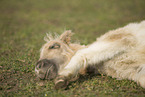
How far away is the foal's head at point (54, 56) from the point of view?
3565 mm

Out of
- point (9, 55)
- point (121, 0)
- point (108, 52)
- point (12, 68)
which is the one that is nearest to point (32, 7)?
point (121, 0)

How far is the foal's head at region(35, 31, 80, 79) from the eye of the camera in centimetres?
357

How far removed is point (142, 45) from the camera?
3.81 m

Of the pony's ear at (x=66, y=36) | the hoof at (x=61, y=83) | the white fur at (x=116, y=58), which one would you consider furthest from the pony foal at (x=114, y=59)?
the pony's ear at (x=66, y=36)

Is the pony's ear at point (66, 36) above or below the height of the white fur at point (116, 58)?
above

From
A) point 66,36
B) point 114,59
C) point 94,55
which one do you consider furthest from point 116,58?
point 66,36

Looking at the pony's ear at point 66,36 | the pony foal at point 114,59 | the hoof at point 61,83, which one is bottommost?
the hoof at point 61,83

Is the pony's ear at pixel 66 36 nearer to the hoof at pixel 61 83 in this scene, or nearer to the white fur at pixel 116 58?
the white fur at pixel 116 58

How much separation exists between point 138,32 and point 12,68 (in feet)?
12.2

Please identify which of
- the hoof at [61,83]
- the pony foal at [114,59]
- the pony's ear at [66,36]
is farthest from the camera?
the pony's ear at [66,36]

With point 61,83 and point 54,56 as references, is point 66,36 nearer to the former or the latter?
point 54,56

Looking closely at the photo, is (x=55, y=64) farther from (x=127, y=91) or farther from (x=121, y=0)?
(x=121, y=0)

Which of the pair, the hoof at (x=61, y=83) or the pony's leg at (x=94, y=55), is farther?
the pony's leg at (x=94, y=55)

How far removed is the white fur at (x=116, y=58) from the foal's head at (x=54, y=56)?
0.26 metres
